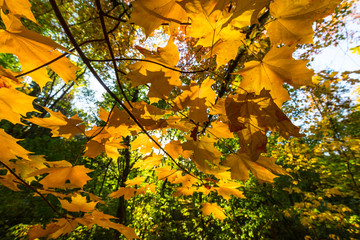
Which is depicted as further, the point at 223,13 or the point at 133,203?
the point at 133,203

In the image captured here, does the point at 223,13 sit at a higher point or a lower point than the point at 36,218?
higher

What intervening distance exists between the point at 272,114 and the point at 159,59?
19.6 inches

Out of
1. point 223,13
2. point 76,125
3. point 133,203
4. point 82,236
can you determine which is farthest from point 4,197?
point 223,13

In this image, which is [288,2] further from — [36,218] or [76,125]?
[36,218]

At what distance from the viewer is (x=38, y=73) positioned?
0.86 m

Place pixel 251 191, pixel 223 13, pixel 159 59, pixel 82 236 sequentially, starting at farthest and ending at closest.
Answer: pixel 251 191, pixel 82 236, pixel 159 59, pixel 223 13

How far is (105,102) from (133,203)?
135 inches

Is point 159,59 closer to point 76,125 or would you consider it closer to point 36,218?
point 76,125

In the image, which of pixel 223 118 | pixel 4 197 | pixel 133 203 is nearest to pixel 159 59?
pixel 223 118

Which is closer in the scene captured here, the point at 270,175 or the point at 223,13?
the point at 223,13

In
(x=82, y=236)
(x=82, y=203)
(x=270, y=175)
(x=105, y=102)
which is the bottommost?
(x=82, y=236)

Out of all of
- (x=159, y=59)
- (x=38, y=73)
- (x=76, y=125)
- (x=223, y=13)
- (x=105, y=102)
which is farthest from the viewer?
(x=105, y=102)

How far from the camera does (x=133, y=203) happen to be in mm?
4191

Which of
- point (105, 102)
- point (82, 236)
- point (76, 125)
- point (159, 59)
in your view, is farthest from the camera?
point (105, 102)
